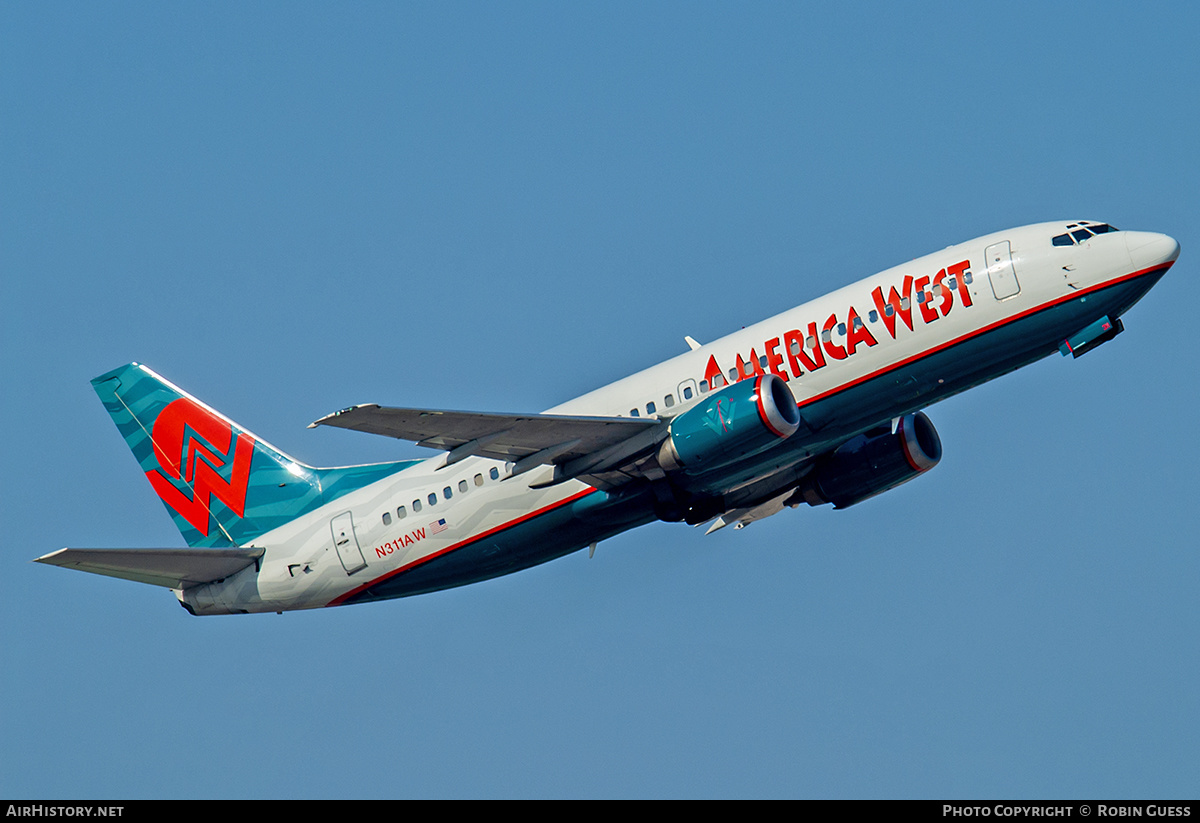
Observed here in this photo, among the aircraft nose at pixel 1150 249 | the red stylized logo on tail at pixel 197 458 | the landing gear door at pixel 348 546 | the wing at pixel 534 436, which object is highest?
the red stylized logo on tail at pixel 197 458

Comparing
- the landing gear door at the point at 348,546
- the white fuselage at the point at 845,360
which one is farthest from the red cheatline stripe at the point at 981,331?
the landing gear door at the point at 348,546

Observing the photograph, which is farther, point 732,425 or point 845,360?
point 845,360

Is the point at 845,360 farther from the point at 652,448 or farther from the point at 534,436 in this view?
the point at 534,436

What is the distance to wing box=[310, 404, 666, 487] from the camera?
40688 mm

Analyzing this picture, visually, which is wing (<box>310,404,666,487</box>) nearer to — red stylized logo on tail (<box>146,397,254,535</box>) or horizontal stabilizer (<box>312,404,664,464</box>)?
horizontal stabilizer (<box>312,404,664,464</box>)

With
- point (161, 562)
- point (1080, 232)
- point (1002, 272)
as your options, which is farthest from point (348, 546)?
point (1080, 232)

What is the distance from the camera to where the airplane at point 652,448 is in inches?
1630

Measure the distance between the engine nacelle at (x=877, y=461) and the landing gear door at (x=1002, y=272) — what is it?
718 cm

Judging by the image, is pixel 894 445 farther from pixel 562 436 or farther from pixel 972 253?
pixel 562 436

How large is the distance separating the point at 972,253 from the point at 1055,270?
2.21m

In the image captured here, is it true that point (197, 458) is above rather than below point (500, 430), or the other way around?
above

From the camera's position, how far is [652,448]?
142 ft

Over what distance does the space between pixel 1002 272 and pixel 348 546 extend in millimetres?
20489

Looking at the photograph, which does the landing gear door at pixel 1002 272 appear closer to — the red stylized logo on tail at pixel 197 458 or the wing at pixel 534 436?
the wing at pixel 534 436
